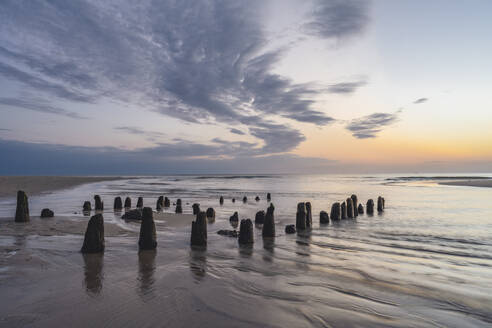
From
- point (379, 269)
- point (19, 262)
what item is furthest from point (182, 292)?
point (379, 269)

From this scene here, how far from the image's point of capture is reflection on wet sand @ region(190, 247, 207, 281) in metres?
6.84

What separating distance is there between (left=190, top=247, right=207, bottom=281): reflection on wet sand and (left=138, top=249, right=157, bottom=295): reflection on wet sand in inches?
39.4

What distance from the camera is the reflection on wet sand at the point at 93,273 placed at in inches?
220

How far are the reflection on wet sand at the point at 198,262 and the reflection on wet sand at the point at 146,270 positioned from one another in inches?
39.4

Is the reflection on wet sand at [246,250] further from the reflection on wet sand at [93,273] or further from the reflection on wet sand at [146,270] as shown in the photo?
the reflection on wet sand at [93,273]

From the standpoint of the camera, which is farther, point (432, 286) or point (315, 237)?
point (315, 237)

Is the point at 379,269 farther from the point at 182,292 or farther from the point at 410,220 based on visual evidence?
the point at 410,220

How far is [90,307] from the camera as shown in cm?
479

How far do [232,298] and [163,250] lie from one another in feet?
14.7

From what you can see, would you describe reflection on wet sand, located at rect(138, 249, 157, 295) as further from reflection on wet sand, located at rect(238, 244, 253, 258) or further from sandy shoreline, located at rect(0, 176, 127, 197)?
sandy shoreline, located at rect(0, 176, 127, 197)

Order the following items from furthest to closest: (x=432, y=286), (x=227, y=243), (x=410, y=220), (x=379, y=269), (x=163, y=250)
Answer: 1. (x=410, y=220)
2. (x=227, y=243)
3. (x=163, y=250)
4. (x=379, y=269)
5. (x=432, y=286)

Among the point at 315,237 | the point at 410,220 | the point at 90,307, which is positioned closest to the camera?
the point at 90,307

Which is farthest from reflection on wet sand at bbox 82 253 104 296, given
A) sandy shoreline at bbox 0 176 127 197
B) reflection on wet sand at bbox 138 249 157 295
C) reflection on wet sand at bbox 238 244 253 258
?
sandy shoreline at bbox 0 176 127 197

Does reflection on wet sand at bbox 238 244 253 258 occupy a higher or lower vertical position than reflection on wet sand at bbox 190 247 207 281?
lower
